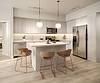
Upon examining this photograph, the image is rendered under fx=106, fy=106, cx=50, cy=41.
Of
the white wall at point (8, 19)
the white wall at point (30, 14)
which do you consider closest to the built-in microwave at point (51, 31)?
the white wall at point (30, 14)

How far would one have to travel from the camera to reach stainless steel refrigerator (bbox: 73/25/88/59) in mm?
6159

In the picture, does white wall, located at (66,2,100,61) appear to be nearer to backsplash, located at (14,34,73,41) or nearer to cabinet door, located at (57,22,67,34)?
backsplash, located at (14,34,73,41)

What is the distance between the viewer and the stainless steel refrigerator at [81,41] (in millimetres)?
6159

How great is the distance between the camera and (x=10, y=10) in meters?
6.39

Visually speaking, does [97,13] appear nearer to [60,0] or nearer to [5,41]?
[60,0]

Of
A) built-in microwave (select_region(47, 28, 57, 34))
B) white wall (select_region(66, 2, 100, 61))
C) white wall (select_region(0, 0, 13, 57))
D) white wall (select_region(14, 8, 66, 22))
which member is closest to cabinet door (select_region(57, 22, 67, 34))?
built-in microwave (select_region(47, 28, 57, 34))

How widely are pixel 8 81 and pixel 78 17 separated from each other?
5552 mm

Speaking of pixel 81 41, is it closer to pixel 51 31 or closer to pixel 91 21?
pixel 91 21

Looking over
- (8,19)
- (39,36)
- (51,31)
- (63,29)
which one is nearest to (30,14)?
(8,19)

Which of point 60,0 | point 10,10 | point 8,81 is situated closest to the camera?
point 8,81

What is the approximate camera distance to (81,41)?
643 centimetres

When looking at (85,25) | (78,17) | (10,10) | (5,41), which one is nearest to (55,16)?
(78,17)

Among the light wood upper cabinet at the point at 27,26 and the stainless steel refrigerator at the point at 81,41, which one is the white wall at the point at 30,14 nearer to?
the light wood upper cabinet at the point at 27,26

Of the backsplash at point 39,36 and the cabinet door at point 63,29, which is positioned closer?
the backsplash at point 39,36
